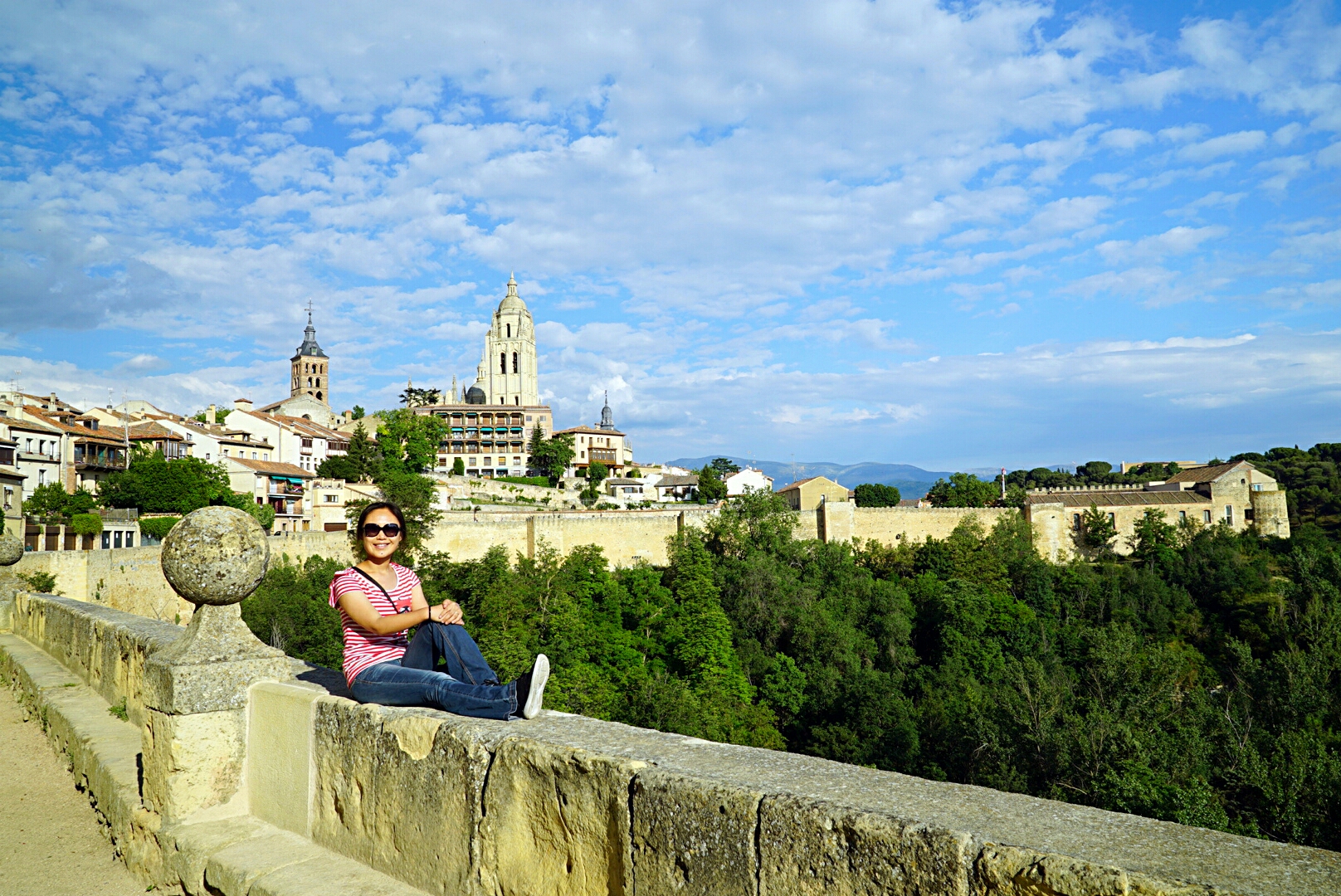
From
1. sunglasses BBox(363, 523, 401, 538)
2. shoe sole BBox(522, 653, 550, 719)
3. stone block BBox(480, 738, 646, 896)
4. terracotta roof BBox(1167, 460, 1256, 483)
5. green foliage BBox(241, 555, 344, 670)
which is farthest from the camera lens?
terracotta roof BBox(1167, 460, 1256, 483)

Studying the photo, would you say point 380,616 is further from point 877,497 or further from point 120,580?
point 877,497

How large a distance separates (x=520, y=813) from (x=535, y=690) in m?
0.57

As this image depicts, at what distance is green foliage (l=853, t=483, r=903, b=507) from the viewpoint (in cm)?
7025

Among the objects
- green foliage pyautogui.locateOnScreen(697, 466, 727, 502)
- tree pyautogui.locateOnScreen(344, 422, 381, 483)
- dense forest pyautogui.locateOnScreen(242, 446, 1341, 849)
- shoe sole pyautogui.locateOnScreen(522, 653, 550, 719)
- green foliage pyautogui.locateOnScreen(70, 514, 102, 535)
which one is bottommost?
dense forest pyautogui.locateOnScreen(242, 446, 1341, 849)

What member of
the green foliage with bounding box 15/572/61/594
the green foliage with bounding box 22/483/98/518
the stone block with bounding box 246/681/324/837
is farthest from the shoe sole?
the green foliage with bounding box 22/483/98/518

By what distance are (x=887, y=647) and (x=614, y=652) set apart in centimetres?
1324

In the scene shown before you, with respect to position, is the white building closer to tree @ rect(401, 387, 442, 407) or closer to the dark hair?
tree @ rect(401, 387, 442, 407)

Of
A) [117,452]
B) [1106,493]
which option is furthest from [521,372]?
[1106,493]

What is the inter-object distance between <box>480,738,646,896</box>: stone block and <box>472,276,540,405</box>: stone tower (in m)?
101

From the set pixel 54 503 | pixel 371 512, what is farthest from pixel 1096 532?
pixel 371 512

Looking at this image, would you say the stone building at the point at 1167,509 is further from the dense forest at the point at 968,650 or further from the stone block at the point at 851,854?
the stone block at the point at 851,854

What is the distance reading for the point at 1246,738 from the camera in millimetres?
26531

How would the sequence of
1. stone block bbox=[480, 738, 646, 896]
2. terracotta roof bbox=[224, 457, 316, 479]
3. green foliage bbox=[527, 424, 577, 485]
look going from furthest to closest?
green foliage bbox=[527, 424, 577, 485] → terracotta roof bbox=[224, 457, 316, 479] → stone block bbox=[480, 738, 646, 896]

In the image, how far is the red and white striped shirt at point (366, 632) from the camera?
12.2 feet
